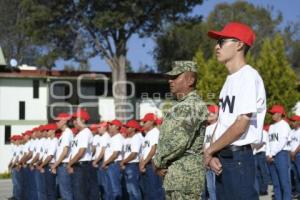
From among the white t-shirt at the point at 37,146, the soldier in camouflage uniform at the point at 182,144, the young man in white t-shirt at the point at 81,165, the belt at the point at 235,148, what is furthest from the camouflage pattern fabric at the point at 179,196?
the white t-shirt at the point at 37,146

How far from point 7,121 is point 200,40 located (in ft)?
56.9

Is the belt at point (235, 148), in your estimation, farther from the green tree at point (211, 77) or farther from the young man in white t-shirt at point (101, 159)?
the green tree at point (211, 77)

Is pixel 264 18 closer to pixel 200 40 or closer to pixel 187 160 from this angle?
pixel 200 40

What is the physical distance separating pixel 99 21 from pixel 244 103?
2501cm

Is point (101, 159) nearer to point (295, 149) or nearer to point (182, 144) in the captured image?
point (295, 149)

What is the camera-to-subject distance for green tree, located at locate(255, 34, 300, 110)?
108 feet

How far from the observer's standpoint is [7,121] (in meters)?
35.1

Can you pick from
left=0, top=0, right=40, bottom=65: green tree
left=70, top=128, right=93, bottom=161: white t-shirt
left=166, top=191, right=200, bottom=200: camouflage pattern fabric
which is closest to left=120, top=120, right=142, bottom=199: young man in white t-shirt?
left=70, top=128, right=93, bottom=161: white t-shirt

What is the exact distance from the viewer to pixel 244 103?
427 cm

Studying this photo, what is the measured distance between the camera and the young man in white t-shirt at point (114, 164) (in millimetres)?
13297

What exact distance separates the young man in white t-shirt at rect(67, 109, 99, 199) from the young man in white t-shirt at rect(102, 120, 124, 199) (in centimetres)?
248

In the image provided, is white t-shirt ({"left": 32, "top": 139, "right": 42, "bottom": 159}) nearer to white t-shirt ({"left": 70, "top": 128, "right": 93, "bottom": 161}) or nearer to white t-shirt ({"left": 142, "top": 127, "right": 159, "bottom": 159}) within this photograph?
white t-shirt ({"left": 142, "top": 127, "right": 159, "bottom": 159})

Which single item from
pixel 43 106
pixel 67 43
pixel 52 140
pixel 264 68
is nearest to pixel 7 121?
pixel 43 106

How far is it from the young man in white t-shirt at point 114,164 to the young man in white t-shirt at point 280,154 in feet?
11.3
